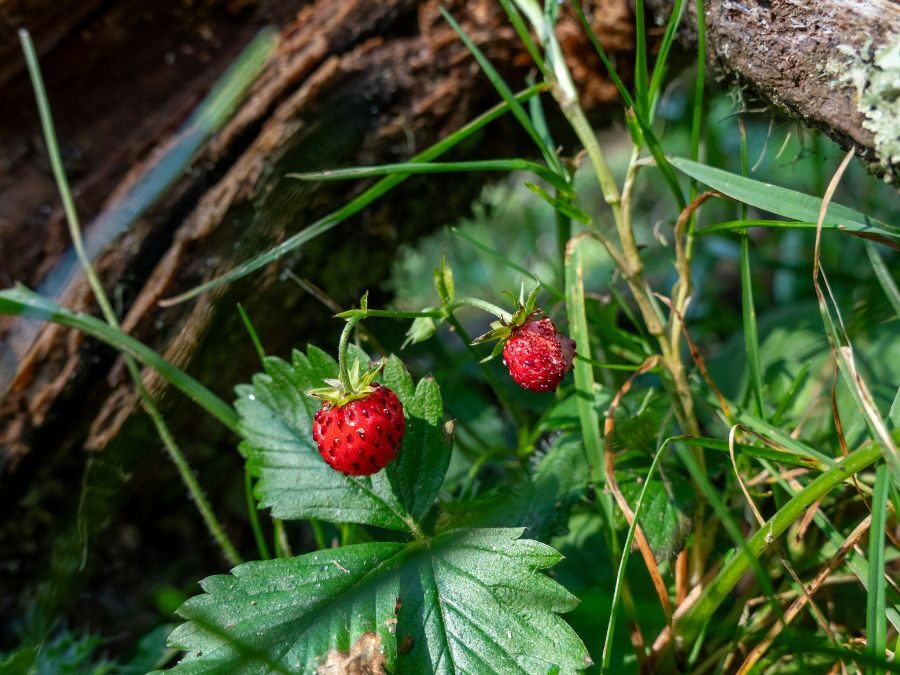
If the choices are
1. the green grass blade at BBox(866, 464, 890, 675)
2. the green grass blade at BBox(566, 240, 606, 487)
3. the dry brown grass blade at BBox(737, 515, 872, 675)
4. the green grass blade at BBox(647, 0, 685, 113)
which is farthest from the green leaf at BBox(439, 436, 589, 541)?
the green grass blade at BBox(647, 0, 685, 113)

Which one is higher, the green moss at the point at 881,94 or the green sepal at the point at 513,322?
the green moss at the point at 881,94

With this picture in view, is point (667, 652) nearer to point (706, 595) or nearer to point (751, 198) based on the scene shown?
point (706, 595)

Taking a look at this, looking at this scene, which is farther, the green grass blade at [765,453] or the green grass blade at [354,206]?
the green grass blade at [354,206]

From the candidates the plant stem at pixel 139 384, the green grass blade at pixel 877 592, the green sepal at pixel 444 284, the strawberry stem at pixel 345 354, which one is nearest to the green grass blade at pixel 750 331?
the green grass blade at pixel 877 592

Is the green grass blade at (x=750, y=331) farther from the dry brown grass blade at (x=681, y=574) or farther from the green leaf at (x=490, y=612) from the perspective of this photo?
the green leaf at (x=490, y=612)

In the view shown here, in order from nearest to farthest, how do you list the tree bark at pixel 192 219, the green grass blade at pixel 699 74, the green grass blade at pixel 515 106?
the green grass blade at pixel 699 74 → the green grass blade at pixel 515 106 → the tree bark at pixel 192 219

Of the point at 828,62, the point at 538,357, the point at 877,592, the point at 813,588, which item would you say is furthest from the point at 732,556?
the point at 828,62

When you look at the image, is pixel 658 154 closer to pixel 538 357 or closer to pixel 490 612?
pixel 538 357
